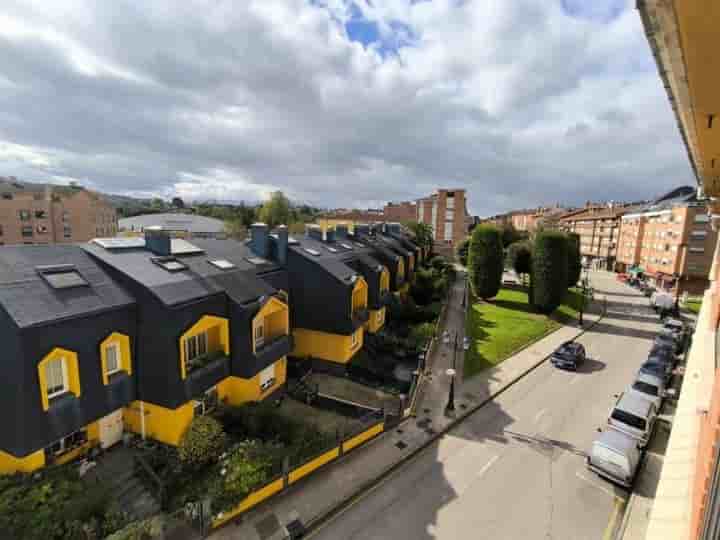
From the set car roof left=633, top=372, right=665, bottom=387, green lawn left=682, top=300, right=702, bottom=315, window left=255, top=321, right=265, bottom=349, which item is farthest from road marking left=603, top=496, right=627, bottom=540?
green lawn left=682, top=300, right=702, bottom=315

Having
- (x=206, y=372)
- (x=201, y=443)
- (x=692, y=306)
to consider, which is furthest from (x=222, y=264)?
(x=692, y=306)

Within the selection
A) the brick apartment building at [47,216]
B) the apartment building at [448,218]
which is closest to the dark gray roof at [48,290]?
the brick apartment building at [47,216]

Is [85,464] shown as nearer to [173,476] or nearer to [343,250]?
[173,476]

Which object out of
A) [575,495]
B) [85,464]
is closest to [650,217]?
[575,495]

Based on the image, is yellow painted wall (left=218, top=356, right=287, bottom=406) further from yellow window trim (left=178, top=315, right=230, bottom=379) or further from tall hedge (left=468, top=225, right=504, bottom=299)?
tall hedge (left=468, top=225, right=504, bottom=299)

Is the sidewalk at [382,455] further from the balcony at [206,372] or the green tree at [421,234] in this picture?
the green tree at [421,234]

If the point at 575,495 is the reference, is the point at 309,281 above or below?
above
